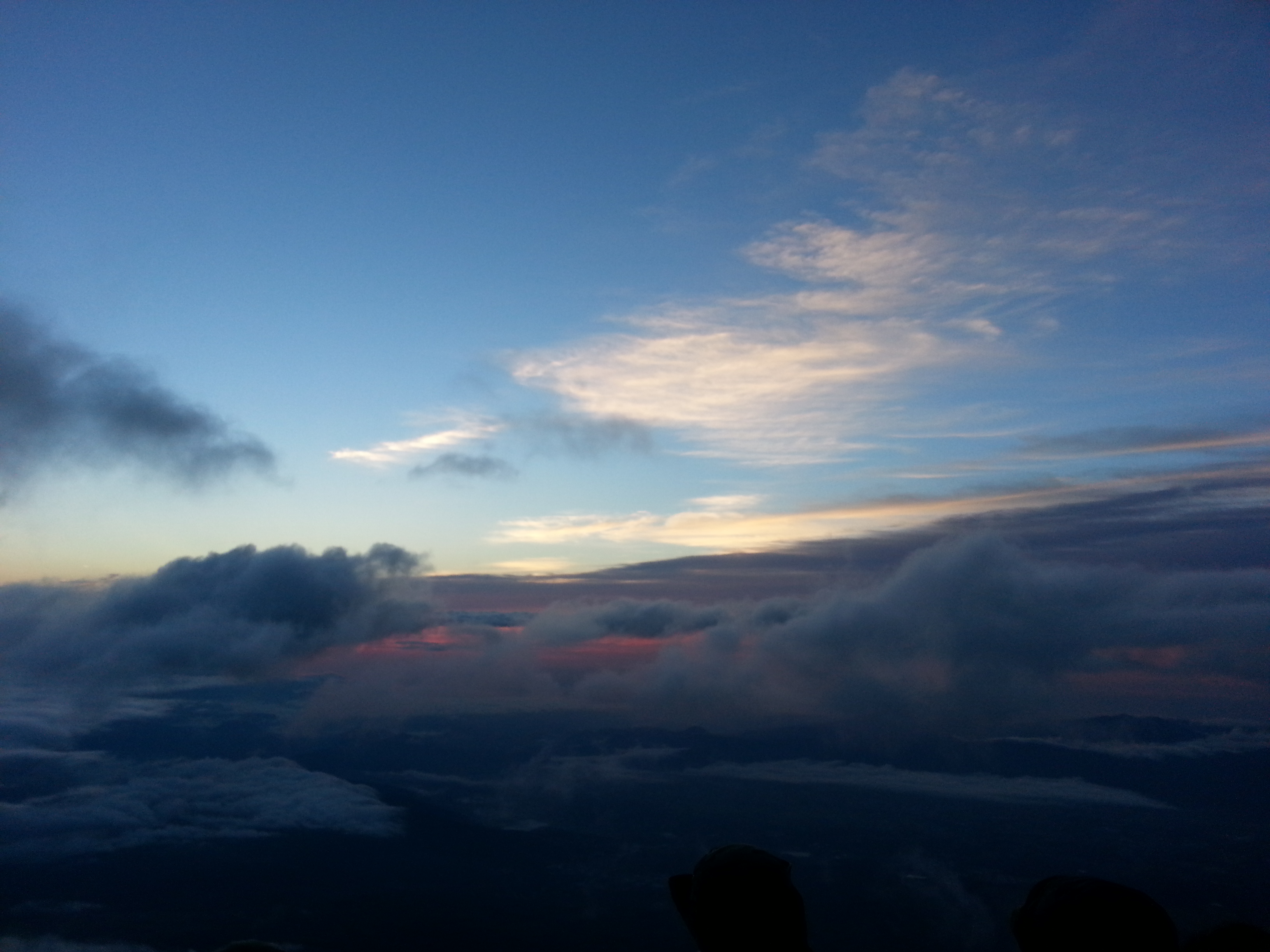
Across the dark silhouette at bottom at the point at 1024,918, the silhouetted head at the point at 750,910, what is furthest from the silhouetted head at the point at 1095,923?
the silhouetted head at the point at 750,910

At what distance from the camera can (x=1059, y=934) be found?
4406 mm

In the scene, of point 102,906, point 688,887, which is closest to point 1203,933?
point 688,887

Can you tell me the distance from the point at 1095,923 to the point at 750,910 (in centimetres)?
219

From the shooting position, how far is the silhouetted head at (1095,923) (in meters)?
4.12

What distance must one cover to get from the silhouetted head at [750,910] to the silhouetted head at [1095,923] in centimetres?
142

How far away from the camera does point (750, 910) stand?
477cm

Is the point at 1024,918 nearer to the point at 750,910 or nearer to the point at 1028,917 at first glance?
the point at 1028,917

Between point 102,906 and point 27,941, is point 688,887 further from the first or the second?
point 102,906

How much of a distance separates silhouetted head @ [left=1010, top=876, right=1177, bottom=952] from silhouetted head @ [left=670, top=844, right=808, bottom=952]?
1.42 meters

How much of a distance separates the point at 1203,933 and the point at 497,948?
22810 cm

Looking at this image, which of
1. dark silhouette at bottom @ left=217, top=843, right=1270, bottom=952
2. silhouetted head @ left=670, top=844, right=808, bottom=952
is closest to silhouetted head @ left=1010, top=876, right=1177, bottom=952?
dark silhouette at bottom @ left=217, top=843, right=1270, bottom=952

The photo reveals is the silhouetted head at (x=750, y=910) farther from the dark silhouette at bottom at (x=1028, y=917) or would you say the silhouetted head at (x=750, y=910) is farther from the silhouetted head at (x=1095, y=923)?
the silhouetted head at (x=1095, y=923)

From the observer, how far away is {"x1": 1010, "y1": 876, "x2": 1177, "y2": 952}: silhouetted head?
4117 mm

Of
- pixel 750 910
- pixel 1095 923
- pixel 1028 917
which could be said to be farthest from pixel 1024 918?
pixel 750 910
